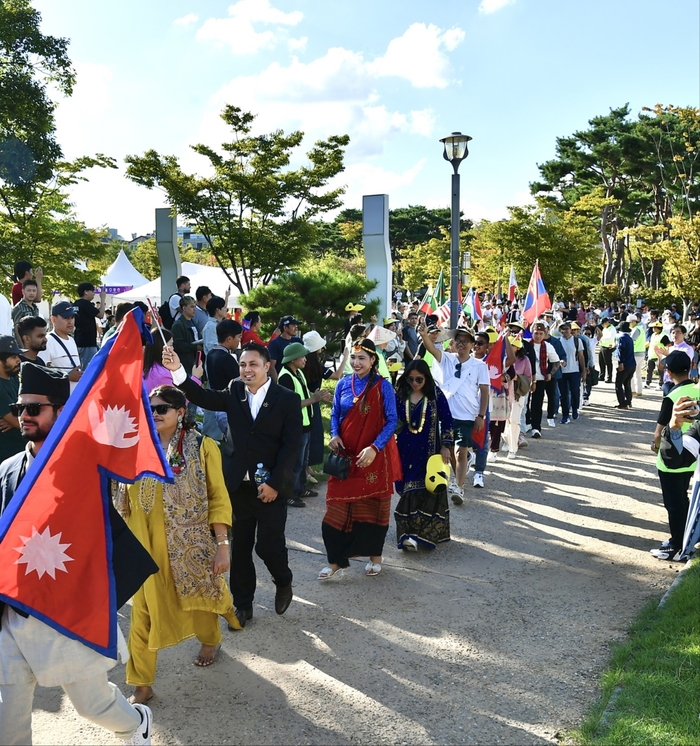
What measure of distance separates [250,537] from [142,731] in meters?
1.85

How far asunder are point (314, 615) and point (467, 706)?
1519 mm

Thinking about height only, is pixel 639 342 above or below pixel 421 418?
above

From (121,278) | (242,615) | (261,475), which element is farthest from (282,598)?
(121,278)

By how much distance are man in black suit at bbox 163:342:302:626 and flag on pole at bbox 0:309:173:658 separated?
5.20ft

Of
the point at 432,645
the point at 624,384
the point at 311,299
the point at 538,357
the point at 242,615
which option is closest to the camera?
the point at 432,645

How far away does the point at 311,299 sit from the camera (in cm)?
1542

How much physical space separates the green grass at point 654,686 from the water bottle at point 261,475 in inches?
92.8

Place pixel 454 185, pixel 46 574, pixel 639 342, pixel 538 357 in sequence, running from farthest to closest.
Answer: pixel 639 342
pixel 538 357
pixel 454 185
pixel 46 574

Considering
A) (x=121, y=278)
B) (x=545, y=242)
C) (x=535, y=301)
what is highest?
(x=545, y=242)

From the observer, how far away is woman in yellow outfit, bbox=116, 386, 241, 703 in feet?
13.3

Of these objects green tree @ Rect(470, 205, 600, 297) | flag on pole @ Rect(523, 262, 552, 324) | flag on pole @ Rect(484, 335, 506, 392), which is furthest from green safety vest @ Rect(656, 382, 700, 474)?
green tree @ Rect(470, 205, 600, 297)

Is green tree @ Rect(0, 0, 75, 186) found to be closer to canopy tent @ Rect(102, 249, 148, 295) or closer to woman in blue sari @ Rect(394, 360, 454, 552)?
canopy tent @ Rect(102, 249, 148, 295)

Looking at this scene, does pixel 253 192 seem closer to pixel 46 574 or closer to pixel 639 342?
pixel 639 342

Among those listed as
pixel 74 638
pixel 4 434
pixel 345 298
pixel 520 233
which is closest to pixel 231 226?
pixel 345 298
